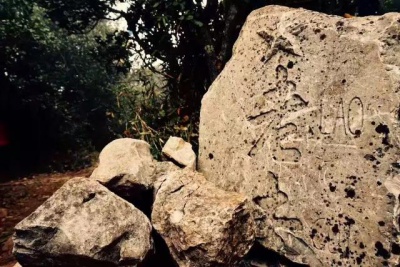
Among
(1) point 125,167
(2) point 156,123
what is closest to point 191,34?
(2) point 156,123

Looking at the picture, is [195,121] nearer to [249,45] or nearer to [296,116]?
[249,45]

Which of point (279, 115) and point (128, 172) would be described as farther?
point (128, 172)

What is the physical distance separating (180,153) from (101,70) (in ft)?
46.4

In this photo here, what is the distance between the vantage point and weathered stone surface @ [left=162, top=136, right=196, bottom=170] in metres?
4.06

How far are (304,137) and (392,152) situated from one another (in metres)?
0.73

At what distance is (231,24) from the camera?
545 cm

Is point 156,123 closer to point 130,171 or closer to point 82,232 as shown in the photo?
point 130,171

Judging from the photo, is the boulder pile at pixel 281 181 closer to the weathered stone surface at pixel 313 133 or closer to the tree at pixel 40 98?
the weathered stone surface at pixel 313 133

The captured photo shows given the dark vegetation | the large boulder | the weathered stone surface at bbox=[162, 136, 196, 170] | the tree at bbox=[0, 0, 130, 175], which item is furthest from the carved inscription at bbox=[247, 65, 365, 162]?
the tree at bbox=[0, 0, 130, 175]

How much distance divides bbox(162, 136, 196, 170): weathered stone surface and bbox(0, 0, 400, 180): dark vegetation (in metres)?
1.36

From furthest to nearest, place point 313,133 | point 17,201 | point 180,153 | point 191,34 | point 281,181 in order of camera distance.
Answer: point 17,201 < point 191,34 < point 180,153 < point 281,181 < point 313,133

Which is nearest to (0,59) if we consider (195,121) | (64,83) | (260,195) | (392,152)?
(64,83)

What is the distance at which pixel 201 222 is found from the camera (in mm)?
3012

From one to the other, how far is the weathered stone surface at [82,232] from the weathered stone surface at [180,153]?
0.96 meters
